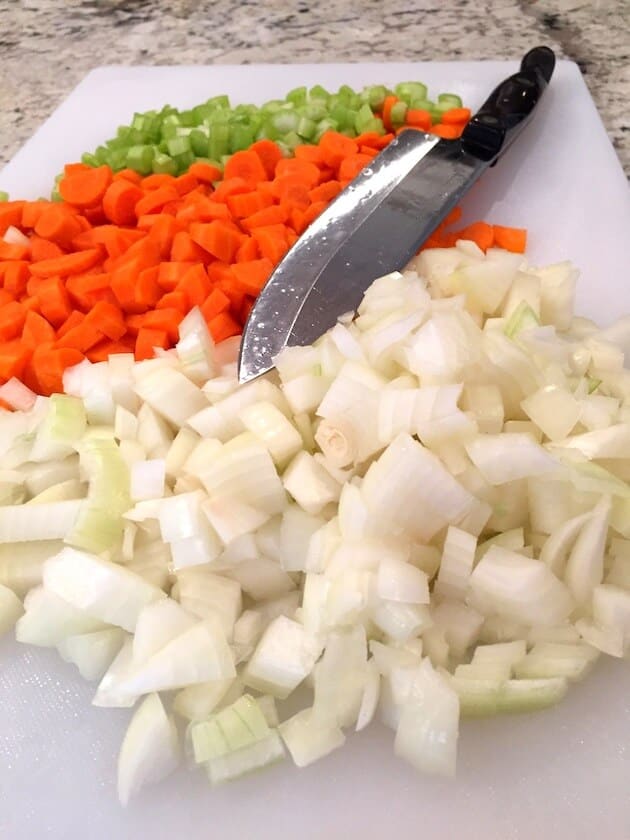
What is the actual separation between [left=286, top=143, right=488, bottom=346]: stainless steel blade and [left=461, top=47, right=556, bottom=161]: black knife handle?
0.12 feet

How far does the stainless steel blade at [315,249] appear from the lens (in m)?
1.26

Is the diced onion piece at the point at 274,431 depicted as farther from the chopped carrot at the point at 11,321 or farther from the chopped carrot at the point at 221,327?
the chopped carrot at the point at 11,321

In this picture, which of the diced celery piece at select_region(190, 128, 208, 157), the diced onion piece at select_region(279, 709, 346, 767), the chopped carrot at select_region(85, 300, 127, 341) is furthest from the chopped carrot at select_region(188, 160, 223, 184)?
the diced onion piece at select_region(279, 709, 346, 767)

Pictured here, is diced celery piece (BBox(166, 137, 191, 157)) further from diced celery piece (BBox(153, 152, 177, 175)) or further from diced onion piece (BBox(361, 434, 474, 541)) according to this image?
diced onion piece (BBox(361, 434, 474, 541))

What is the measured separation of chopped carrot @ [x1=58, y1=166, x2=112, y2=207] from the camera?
5.24 ft

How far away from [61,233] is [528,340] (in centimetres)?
98

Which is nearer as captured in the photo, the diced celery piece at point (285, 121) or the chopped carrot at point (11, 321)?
the chopped carrot at point (11, 321)

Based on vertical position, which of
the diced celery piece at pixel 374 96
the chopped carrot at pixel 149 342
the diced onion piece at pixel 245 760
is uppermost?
the diced celery piece at pixel 374 96

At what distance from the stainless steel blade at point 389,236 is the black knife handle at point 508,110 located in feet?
0.12

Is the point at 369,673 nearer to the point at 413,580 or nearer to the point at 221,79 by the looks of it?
the point at 413,580

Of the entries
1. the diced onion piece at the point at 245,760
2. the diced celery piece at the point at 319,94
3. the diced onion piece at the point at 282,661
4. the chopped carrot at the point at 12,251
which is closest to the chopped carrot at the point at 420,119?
the diced celery piece at the point at 319,94

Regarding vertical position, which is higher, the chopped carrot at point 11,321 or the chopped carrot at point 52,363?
the chopped carrot at point 11,321

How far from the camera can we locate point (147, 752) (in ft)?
3.02

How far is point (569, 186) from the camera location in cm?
166
